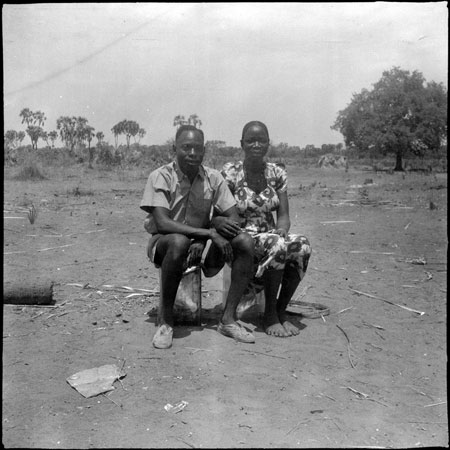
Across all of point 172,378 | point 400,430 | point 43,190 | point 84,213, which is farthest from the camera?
point 43,190

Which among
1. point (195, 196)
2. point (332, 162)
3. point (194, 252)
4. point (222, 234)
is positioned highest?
point (332, 162)

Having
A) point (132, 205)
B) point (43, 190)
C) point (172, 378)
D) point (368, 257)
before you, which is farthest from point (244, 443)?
point (43, 190)

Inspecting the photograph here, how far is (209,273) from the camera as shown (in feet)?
12.5

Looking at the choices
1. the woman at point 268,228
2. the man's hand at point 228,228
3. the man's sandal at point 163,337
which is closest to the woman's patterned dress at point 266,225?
the woman at point 268,228

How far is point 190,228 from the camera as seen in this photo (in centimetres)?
362

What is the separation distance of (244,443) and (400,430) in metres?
A: 0.82

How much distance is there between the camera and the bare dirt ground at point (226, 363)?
2.54 metres

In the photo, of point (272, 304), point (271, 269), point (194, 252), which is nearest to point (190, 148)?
point (194, 252)

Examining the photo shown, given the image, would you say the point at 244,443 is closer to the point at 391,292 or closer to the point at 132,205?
the point at 391,292

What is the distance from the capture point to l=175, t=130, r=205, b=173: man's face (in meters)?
3.71

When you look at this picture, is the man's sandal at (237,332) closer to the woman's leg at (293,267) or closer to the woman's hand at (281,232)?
the woman's leg at (293,267)

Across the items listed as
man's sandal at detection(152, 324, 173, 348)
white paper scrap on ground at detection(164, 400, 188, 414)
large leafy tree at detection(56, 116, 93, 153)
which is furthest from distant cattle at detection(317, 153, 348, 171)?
white paper scrap on ground at detection(164, 400, 188, 414)

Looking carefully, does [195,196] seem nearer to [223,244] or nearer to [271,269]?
[223,244]

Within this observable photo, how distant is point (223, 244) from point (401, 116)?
26609mm
